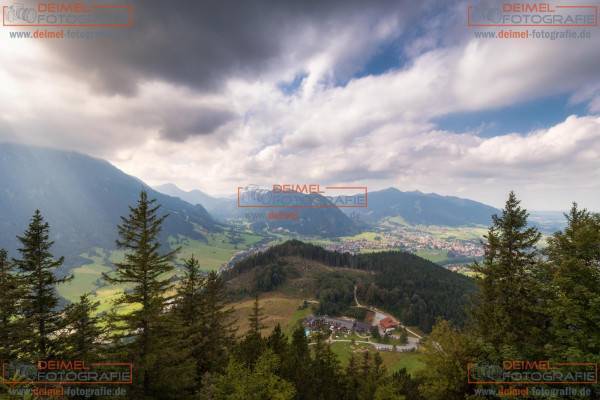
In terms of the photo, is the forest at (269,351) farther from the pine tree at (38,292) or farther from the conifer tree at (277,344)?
the conifer tree at (277,344)

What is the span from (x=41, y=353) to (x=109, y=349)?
4029mm

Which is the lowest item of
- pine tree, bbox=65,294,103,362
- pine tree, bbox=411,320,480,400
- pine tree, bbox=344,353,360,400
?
pine tree, bbox=344,353,360,400

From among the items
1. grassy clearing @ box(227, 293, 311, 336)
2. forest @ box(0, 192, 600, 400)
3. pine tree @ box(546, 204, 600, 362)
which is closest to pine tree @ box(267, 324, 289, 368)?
forest @ box(0, 192, 600, 400)

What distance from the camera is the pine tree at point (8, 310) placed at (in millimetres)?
18031

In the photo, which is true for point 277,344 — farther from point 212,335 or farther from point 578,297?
point 578,297

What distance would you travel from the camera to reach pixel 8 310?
18.5m

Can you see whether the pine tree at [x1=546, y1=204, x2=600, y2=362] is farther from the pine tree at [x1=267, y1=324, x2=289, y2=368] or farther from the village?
the village

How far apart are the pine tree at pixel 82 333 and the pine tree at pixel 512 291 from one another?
99.3 feet

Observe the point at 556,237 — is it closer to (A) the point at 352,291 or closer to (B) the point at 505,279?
(B) the point at 505,279

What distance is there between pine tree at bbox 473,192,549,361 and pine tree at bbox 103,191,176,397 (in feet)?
81.1

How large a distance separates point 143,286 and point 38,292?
24.0 feet

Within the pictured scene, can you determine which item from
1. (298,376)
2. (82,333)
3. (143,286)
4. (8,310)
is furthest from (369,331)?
(8,310)

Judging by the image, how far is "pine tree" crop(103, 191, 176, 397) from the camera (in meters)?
20.0

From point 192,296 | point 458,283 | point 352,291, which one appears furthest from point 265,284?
point 192,296
